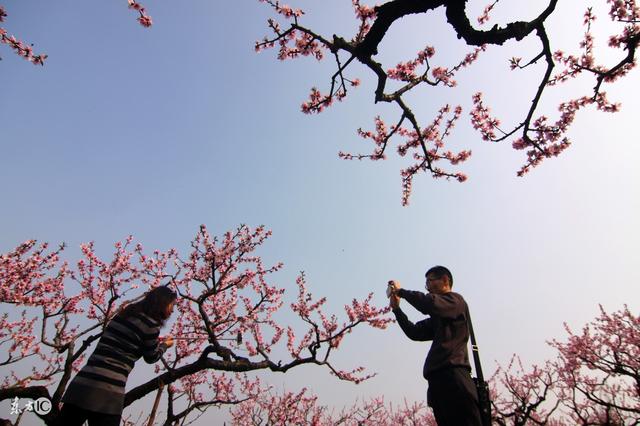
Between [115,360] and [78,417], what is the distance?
479 mm

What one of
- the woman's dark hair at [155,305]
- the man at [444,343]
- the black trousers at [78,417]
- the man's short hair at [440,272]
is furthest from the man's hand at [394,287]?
the black trousers at [78,417]

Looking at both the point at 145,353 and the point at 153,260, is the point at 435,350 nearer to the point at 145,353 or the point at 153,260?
the point at 145,353

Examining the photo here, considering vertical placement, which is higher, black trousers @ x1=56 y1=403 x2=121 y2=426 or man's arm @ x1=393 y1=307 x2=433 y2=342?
man's arm @ x1=393 y1=307 x2=433 y2=342

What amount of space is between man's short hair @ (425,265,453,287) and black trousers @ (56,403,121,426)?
322cm

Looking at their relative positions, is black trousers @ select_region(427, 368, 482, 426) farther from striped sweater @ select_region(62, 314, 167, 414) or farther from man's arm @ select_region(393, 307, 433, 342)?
striped sweater @ select_region(62, 314, 167, 414)

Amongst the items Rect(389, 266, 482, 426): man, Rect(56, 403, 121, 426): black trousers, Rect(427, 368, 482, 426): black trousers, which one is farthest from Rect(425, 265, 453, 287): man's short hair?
Rect(56, 403, 121, 426): black trousers

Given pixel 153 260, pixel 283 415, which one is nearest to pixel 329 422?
pixel 283 415

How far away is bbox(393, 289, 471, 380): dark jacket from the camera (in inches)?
111

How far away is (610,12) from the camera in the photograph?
479 cm

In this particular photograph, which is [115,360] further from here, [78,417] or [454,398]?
[454,398]

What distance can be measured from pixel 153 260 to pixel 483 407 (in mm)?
10178

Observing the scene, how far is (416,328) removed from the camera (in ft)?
11.0

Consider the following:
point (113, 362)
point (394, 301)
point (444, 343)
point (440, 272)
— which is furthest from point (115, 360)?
point (440, 272)

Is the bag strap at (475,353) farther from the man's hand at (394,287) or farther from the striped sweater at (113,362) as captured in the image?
the striped sweater at (113,362)
